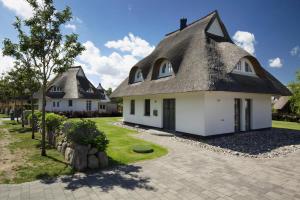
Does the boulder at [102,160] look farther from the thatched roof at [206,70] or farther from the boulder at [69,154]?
the thatched roof at [206,70]

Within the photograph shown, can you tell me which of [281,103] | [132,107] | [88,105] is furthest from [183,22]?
[281,103]

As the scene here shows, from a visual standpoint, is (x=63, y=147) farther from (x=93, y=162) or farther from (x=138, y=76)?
(x=138, y=76)

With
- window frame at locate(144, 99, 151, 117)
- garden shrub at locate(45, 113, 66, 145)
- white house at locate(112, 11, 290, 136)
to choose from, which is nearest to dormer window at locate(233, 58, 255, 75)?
white house at locate(112, 11, 290, 136)

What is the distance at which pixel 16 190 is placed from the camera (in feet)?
17.3

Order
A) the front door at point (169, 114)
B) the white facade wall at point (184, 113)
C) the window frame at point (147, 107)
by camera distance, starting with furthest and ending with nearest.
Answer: the window frame at point (147, 107), the front door at point (169, 114), the white facade wall at point (184, 113)

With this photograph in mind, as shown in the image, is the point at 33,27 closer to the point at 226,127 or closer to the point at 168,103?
the point at 168,103

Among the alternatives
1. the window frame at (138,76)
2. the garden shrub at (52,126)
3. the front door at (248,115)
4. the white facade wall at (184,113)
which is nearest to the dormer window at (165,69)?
the white facade wall at (184,113)

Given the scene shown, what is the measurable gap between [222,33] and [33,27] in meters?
14.6

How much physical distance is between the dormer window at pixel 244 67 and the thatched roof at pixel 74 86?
26029 mm

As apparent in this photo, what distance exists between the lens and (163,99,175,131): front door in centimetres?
1516

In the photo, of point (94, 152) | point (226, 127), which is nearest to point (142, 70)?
point (226, 127)

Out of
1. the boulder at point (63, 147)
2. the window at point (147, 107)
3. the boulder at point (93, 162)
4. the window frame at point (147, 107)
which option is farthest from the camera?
the window at point (147, 107)

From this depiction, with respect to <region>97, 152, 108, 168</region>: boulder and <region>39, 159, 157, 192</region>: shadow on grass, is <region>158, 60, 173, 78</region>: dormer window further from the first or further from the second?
<region>39, 159, 157, 192</region>: shadow on grass

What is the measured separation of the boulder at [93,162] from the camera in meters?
6.97
